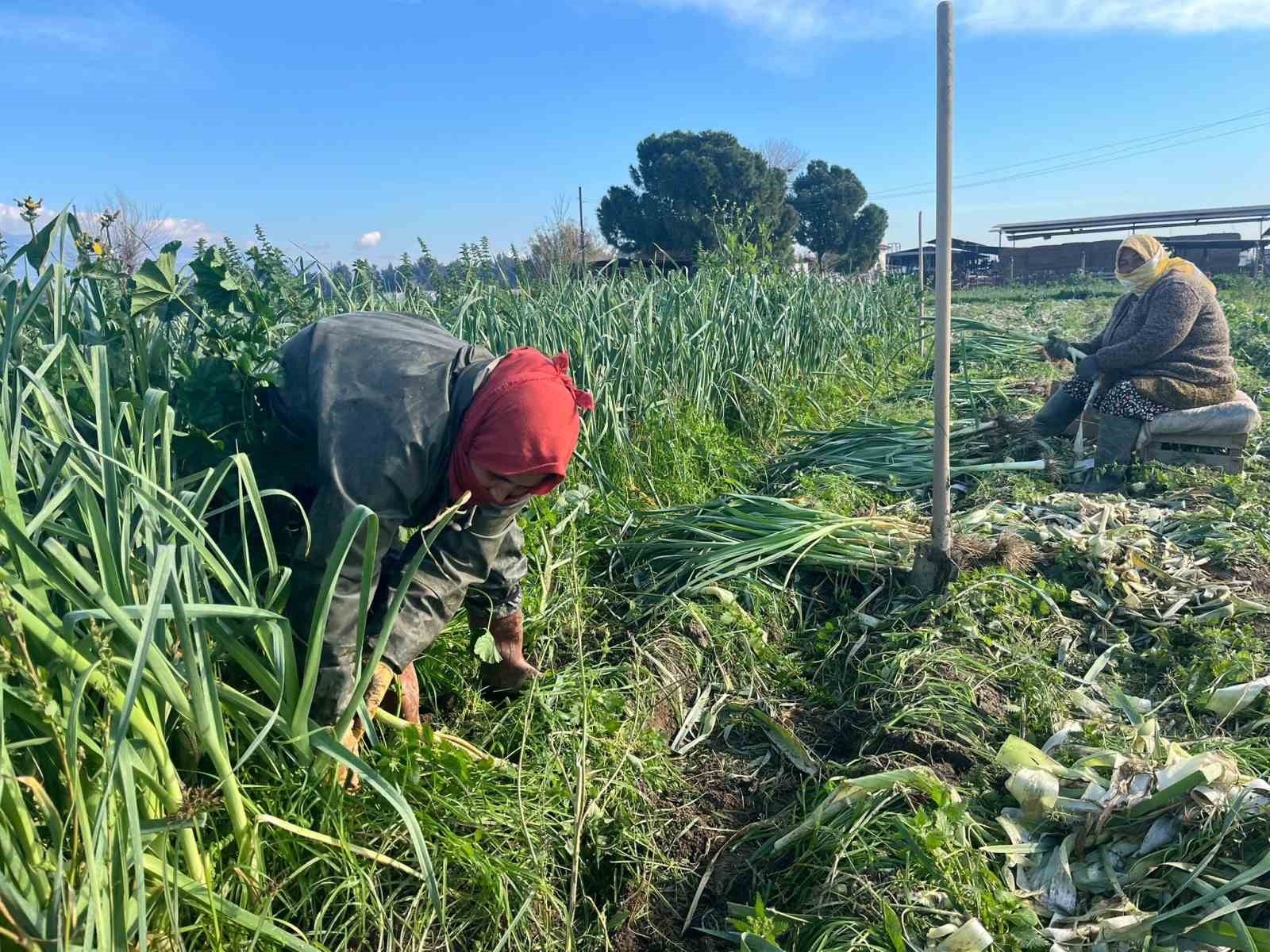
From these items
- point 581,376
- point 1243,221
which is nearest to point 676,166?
point 1243,221

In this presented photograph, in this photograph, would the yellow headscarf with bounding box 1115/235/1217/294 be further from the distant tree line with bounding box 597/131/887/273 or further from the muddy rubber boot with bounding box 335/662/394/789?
the distant tree line with bounding box 597/131/887/273

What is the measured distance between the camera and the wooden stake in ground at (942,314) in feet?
7.83

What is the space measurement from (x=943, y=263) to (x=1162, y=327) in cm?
224

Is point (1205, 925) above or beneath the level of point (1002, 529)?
beneath

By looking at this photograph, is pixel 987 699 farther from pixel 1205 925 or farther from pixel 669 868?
pixel 669 868

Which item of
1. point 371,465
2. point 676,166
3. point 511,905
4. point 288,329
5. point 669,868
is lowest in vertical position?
point 669,868

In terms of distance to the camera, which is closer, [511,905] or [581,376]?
[511,905]

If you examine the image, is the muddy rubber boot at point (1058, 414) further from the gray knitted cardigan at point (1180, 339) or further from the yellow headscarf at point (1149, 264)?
the yellow headscarf at point (1149, 264)

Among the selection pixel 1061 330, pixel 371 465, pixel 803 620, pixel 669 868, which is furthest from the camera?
pixel 1061 330

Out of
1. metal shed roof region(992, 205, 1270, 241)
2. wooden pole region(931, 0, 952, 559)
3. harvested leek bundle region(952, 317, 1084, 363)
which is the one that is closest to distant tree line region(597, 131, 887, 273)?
metal shed roof region(992, 205, 1270, 241)

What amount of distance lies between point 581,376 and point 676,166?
101 ft

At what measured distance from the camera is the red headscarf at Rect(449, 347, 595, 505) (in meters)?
1.63

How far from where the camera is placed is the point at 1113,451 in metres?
4.14

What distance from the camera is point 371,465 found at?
162 cm
